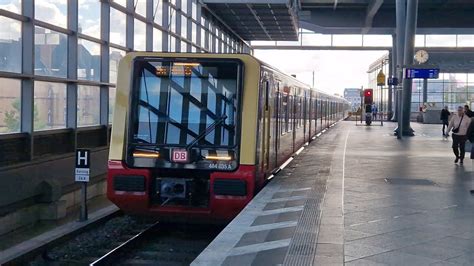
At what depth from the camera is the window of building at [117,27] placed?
16.4 m

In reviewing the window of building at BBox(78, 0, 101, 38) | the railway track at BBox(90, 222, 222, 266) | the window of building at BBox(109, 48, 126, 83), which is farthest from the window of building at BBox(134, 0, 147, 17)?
the railway track at BBox(90, 222, 222, 266)

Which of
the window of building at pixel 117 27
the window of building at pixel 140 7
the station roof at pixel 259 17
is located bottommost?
the window of building at pixel 117 27

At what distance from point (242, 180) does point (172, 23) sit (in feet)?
46.1

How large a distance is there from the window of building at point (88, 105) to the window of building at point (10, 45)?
9.80 feet

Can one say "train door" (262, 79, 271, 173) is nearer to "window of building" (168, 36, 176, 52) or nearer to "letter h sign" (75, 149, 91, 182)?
"letter h sign" (75, 149, 91, 182)

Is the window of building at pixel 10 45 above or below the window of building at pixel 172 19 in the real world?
below

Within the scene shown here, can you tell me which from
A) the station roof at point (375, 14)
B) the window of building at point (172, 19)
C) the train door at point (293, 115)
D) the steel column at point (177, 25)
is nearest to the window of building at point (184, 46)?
the steel column at point (177, 25)

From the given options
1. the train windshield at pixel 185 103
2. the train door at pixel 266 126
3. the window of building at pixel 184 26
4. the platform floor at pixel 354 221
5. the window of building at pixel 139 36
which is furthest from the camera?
the window of building at pixel 184 26

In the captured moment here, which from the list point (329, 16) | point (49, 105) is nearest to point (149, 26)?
point (49, 105)

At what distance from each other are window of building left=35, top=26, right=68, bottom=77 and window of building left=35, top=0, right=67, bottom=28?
20 centimetres

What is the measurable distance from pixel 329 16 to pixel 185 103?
36.8 meters

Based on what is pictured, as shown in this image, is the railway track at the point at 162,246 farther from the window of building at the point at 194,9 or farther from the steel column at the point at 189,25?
the window of building at the point at 194,9

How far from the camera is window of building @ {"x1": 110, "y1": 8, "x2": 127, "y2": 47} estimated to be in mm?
16438

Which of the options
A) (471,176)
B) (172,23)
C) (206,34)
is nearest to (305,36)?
(206,34)
